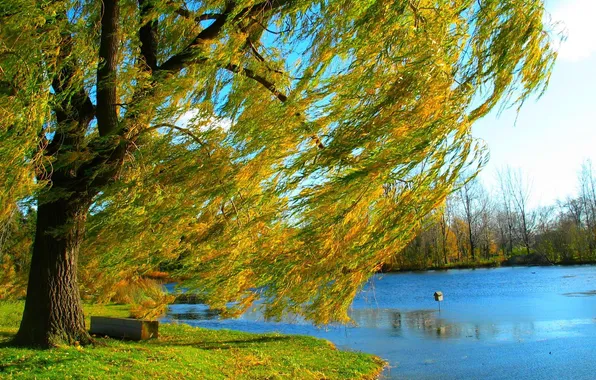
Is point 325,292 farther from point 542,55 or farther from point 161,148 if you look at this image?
point 542,55

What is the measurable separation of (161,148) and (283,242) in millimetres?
1899

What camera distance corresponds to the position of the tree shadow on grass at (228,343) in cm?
948

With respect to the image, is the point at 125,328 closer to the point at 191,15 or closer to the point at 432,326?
the point at 191,15

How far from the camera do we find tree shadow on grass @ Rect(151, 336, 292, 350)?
9.48 meters

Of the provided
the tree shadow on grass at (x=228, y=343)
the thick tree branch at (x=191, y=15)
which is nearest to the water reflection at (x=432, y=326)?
the tree shadow on grass at (x=228, y=343)

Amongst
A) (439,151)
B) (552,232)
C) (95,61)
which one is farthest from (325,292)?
(552,232)

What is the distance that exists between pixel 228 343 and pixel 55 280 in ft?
15.6

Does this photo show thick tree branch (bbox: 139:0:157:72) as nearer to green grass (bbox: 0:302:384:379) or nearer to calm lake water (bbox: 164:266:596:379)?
green grass (bbox: 0:302:384:379)

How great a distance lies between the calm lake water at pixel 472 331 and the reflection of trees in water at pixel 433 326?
0.02 m

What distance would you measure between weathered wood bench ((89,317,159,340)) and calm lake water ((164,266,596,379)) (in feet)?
10.4

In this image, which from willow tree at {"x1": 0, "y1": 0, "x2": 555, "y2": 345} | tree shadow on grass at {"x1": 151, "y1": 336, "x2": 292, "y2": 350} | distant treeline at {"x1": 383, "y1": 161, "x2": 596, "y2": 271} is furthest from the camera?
distant treeline at {"x1": 383, "y1": 161, "x2": 596, "y2": 271}

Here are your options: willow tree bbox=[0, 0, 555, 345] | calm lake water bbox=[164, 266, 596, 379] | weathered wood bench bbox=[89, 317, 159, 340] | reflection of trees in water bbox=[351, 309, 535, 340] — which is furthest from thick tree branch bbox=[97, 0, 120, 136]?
reflection of trees in water bbox=[351, 309, 535, 340]

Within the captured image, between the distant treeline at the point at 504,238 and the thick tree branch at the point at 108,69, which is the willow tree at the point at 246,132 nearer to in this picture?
the thick tree branch at the point at 108,69

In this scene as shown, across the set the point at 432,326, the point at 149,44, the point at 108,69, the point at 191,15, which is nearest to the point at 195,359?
the point at 108,69
